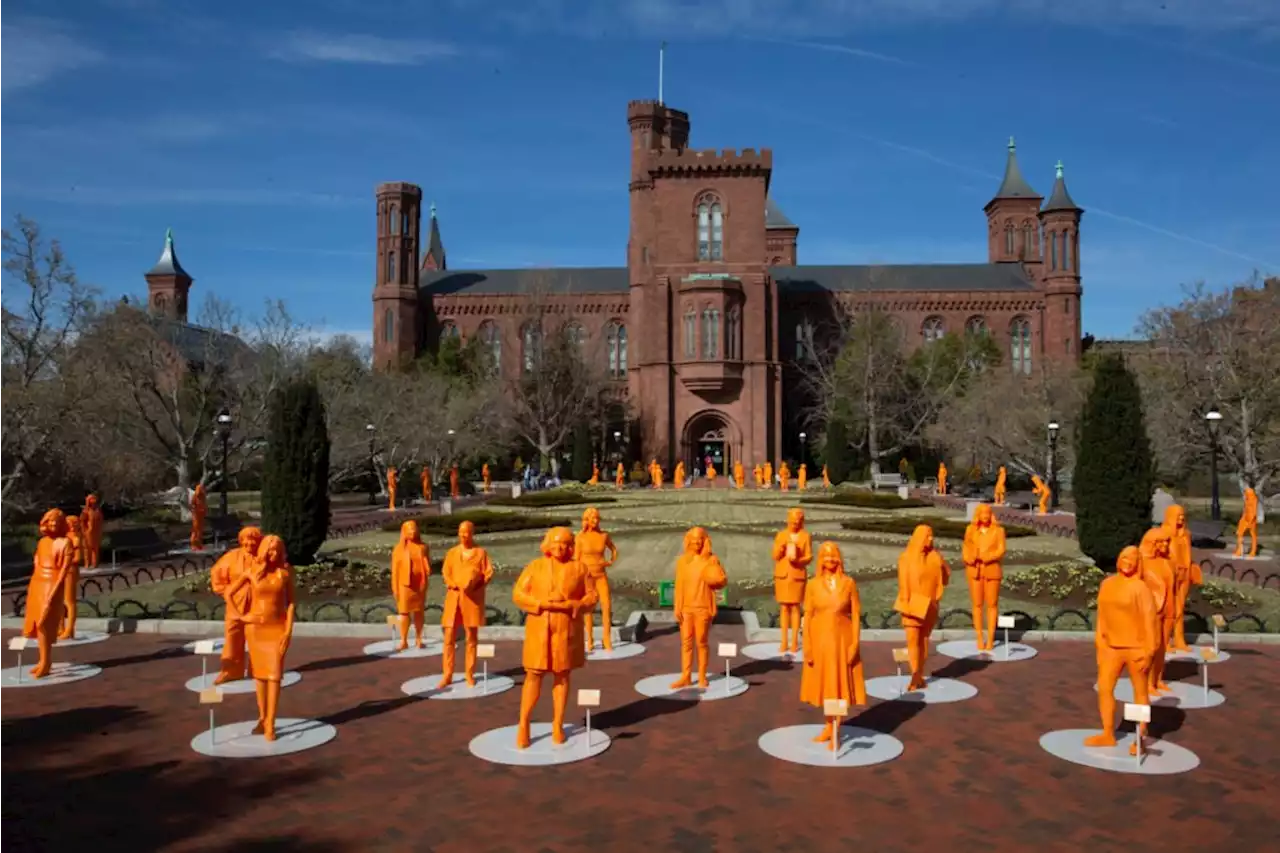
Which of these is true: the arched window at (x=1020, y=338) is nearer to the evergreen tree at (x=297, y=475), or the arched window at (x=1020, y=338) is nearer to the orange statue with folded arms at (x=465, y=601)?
the evergreen tree at (x=297, y=475)

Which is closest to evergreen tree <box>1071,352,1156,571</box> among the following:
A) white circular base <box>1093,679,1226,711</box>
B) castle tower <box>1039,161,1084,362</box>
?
white circular base <box>1093,679,1226,711</box>

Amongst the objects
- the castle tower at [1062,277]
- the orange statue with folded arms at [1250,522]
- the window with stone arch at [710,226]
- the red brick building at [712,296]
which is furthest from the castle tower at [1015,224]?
the orange statue with folded arms at [1250,522]

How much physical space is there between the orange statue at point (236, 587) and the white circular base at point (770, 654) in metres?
5.38

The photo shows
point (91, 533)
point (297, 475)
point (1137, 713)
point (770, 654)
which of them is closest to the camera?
point (1137, 713)

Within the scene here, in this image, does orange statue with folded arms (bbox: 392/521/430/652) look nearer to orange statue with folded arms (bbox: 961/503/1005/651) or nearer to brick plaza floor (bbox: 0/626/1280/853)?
brick plaza floor (bbox: 0/626/1280/853)

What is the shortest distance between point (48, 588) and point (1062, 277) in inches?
2504

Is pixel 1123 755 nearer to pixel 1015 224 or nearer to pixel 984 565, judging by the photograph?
pixel 984 565

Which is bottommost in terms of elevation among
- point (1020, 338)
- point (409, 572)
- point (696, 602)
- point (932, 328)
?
point (696, 602)

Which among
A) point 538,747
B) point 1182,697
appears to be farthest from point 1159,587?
point 538,747

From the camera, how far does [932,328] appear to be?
63.9 m

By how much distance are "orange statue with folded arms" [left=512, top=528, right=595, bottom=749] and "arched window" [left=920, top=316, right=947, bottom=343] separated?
6011 centimetres

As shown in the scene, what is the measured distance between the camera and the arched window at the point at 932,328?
2507 inches

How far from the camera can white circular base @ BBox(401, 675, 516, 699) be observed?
8.96 metres

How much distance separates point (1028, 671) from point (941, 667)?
87 cm
